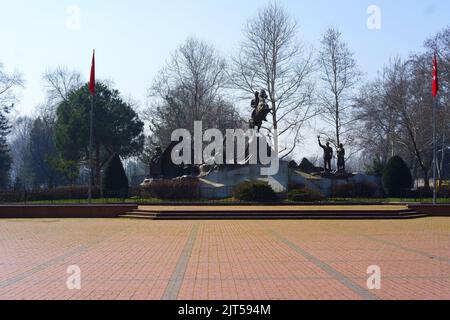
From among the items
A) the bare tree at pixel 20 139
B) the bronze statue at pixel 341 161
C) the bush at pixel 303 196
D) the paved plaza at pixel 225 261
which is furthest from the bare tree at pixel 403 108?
the bare tree at pixel 20 139

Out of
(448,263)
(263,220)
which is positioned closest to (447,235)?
(448,263)

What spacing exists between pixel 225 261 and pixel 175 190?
23860 millimetres

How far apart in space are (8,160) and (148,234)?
46.2 metres

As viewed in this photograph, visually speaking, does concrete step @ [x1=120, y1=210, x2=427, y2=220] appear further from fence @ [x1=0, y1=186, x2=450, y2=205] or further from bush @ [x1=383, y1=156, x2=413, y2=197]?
bush @ [x1=383, y1=156, x2=413, y2=197]

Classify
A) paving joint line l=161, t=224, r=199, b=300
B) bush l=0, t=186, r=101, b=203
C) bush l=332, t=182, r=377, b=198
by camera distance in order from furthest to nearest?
bush l=332, t=182, r=377, b=198, bush l=0, t=186, r=101, b=203, paving joint line l=161, t=224, r=199, b=300

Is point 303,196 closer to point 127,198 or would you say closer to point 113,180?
point 127,198

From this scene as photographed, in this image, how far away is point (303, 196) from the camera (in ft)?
115

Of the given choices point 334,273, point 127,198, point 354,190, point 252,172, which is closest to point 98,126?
point 127,198

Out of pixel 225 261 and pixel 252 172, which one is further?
pixel 252 172

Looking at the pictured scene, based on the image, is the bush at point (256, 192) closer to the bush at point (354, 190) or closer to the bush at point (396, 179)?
the bush at point (354, 190)

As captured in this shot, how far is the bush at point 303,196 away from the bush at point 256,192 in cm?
109

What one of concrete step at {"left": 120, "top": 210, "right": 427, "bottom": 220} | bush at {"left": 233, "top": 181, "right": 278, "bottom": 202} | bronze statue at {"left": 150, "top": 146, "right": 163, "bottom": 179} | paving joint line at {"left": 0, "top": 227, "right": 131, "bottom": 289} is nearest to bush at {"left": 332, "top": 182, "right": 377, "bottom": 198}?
bush at {"left": 233, "top": 181, "right": 278, "bottom": 202}

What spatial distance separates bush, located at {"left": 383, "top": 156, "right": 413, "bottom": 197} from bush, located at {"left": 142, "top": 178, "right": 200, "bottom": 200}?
45.9 feet

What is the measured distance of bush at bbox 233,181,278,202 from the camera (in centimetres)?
3453
